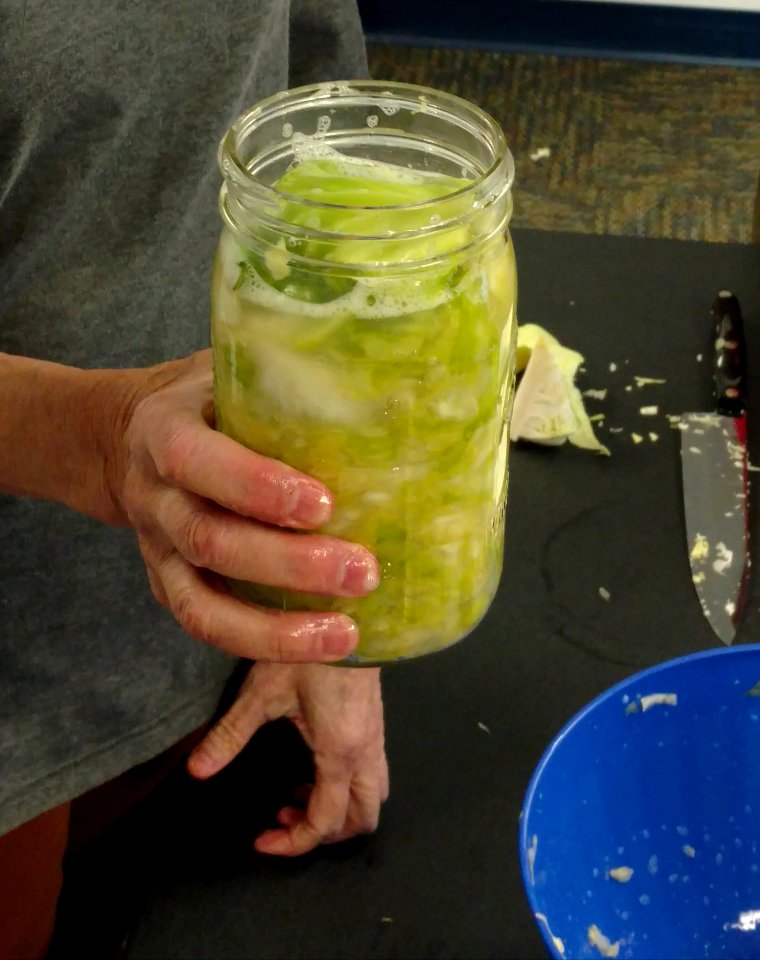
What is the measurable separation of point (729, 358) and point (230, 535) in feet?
1.99

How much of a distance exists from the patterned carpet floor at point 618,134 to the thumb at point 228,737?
174 cm

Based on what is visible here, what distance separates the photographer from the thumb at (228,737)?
622 millimetres

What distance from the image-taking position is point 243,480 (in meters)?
0.40

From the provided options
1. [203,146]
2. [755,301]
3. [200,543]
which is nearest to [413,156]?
[200,543]

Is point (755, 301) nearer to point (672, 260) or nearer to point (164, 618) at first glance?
point (672, 260)

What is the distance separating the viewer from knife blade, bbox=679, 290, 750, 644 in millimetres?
719

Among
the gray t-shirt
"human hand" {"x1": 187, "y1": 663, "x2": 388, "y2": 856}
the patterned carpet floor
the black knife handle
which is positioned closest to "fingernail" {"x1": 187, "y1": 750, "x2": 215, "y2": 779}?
"human hand" {"x1": 187, "y1": 663, "x2": 388, "y2": 856}

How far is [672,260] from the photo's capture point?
1011 mm

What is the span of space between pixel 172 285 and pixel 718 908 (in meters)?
0.54

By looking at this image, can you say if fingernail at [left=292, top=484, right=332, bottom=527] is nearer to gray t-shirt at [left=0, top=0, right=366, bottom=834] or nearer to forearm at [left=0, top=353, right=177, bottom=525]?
forearm at [left=0, top=353, right=177, bottom=525]

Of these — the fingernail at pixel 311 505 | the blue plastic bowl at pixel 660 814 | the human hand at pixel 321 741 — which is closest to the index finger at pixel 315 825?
the human hand at pixel 321 741

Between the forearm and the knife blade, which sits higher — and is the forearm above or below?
above

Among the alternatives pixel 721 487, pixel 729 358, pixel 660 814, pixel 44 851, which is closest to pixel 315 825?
pixel 660 814

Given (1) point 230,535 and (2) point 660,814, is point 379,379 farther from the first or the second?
(2) point 660,814
